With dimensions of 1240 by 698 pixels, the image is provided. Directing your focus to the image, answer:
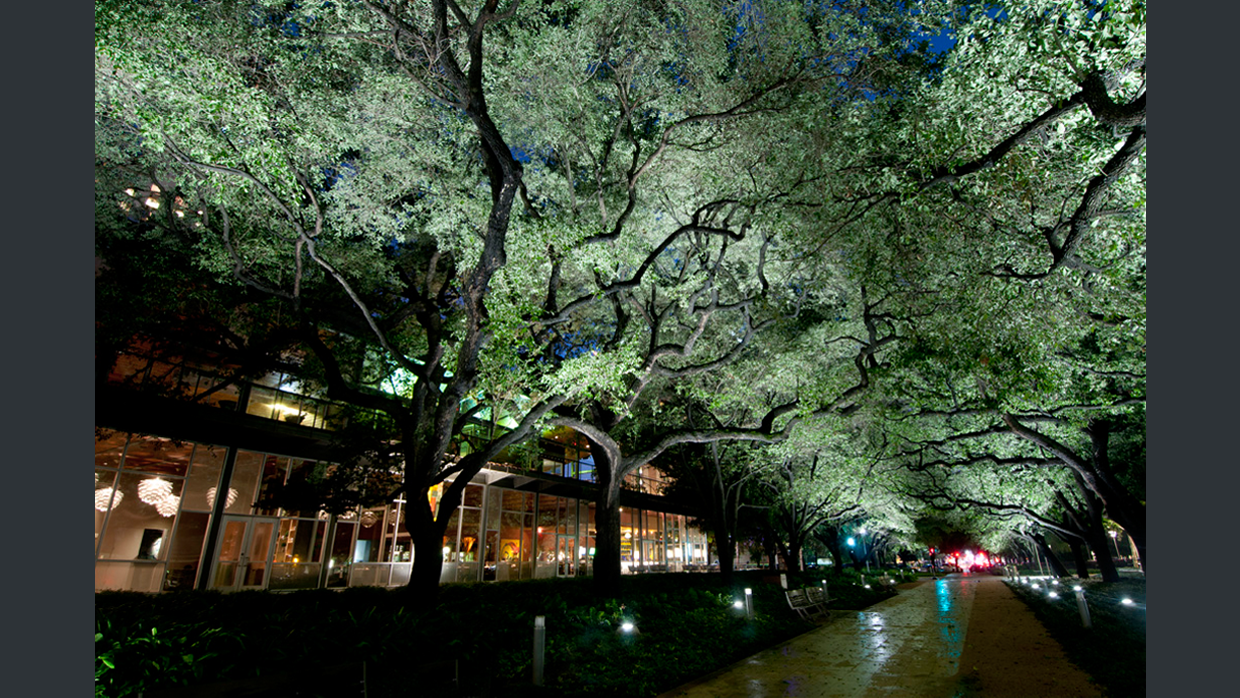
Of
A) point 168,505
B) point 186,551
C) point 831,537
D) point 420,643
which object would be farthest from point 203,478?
point 831,537

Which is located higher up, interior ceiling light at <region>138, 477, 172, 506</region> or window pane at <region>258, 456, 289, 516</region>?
window pane at <region>258, 456, 289, 516</region>

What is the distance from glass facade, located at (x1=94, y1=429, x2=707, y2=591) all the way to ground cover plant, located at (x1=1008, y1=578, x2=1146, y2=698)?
56.2 ft

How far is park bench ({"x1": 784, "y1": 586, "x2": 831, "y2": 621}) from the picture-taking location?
13.1 metres

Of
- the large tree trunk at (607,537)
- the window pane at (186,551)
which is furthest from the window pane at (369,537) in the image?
the large tree trunk at (607,537)

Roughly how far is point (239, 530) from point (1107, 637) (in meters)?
20.6

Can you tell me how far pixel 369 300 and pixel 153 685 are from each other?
10.7m

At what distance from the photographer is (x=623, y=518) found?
95.9 ft

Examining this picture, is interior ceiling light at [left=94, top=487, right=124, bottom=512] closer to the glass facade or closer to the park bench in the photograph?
the glass facade

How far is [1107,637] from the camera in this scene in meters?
8.74

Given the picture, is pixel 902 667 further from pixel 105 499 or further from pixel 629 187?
pixel 105 499

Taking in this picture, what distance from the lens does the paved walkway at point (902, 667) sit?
21.2 ft

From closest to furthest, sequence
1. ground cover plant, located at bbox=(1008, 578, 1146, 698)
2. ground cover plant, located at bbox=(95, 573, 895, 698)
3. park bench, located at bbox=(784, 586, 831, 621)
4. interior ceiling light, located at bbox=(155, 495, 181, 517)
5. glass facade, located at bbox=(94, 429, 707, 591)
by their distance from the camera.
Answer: ground cover plant, located at bbox=(95, 573, 895, 698) → ground cover plant, located at bbox=(1008, 578, 1146, 698) → park bench, located at bbox=(784, 586, 831, 621) → glass facade, located at bbox=(94, 429, 707, 591) → interior ceiling light, located at bbox=(155, 495, 181, 517)

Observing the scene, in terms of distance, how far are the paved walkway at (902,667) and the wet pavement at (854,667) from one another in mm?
12

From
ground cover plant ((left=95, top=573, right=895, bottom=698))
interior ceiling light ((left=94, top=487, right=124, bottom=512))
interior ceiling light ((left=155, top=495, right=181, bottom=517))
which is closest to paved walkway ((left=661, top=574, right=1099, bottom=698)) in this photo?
ground cover plant ((left=95, top=573, right=895, bottom=698))
